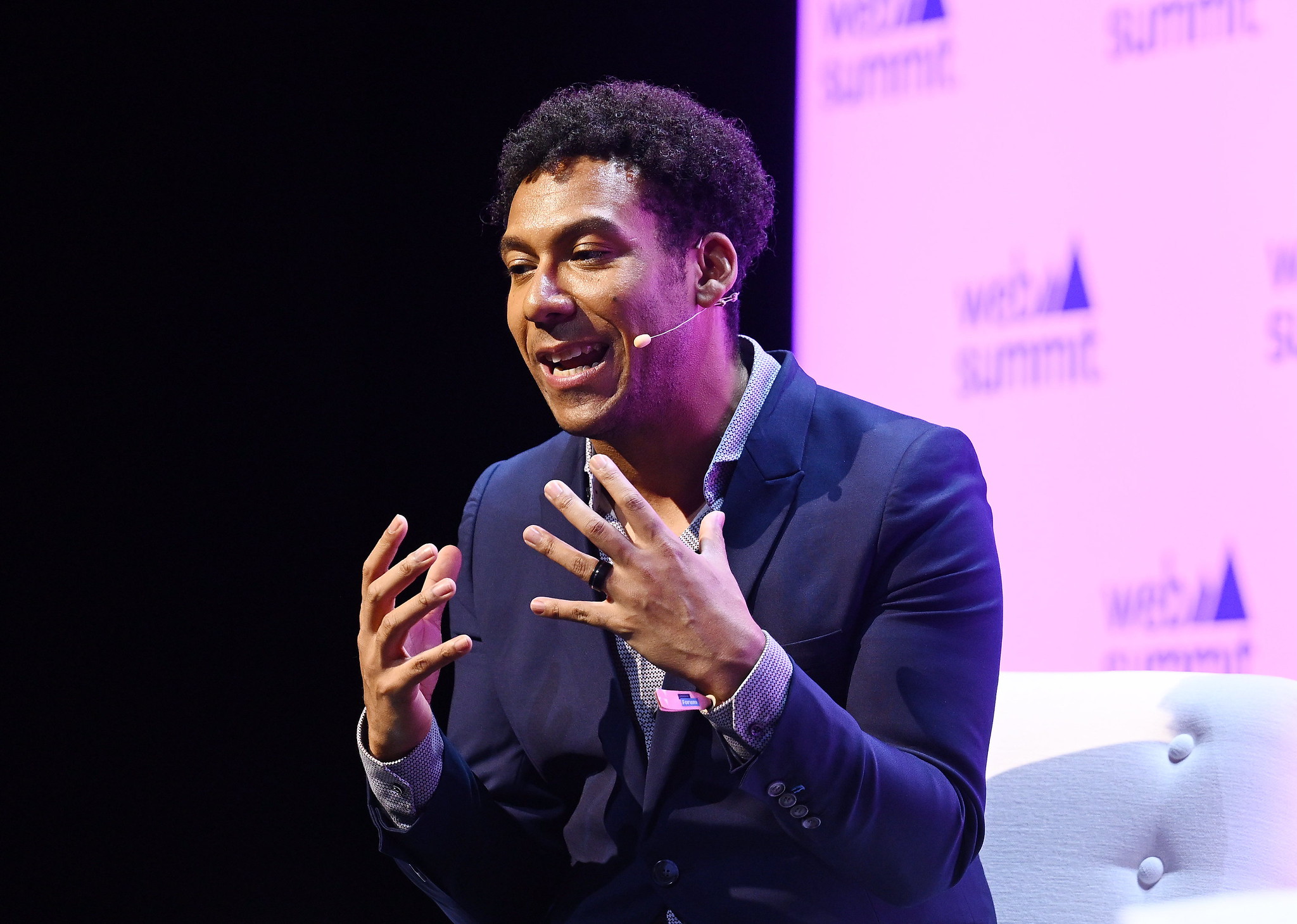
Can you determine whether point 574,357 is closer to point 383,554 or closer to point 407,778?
point 383,554

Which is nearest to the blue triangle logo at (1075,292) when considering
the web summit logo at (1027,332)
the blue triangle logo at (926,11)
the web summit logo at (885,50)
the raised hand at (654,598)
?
the web summit logo at (1027,332)

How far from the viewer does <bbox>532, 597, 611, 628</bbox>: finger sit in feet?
3.94

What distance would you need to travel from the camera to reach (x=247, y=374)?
303 centimetres

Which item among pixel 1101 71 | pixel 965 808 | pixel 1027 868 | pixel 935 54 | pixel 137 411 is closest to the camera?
pixel 965 808

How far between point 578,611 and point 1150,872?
898mm

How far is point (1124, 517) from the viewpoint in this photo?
2299mm

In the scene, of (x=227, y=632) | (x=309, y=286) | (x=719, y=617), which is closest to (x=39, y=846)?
(x=227, y=632)

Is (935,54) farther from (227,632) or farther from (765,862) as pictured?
(227,632)

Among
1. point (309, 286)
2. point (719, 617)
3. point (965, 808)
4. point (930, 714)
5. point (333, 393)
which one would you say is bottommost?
point (965, 808)

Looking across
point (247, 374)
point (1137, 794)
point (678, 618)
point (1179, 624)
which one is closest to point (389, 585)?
point (678, 618)

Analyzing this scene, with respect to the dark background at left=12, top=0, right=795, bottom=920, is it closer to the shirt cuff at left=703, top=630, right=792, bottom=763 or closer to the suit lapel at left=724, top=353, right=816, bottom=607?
the suit lapel at left=724, top=353, right=816, bottom=607

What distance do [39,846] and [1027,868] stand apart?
216 cm

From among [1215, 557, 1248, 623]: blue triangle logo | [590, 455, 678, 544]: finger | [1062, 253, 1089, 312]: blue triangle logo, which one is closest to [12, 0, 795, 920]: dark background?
[1062, 253, 1089, 312]: blue triangle logo

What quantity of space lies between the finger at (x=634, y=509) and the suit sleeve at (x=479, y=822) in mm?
548
